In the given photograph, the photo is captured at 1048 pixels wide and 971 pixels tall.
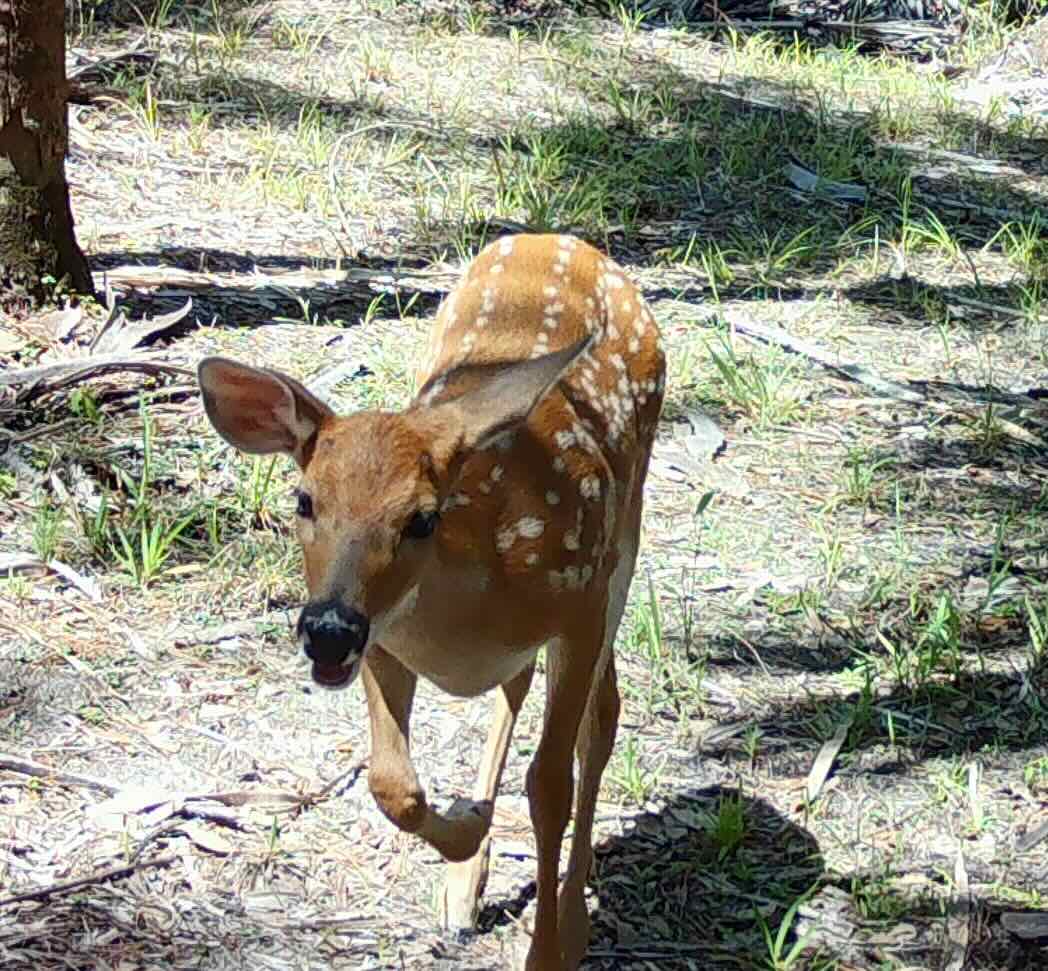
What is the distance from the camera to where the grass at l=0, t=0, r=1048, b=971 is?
4.65 metres

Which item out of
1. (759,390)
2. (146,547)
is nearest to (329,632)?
(146,547)

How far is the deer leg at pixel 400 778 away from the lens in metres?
3.89

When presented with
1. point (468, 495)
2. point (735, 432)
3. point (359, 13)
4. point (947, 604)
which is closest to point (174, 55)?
point (359, 13)

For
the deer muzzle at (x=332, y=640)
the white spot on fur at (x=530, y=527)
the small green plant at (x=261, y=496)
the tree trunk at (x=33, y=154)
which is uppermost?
the deer muzzle at (x=332, y=640)

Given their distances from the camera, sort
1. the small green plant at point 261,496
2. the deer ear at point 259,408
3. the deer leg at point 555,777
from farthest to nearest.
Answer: the small green plant at point 261,496
the deer leg at point 555,777
the deer ear at point 259,408

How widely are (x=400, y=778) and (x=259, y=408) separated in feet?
2.58

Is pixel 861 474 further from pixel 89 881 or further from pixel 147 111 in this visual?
pixel 147 111

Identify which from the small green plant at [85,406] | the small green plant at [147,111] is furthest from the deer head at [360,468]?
the small green plant at [147,111]

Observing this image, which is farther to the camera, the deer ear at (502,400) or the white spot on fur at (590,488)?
the white spot on fur at (590,488)

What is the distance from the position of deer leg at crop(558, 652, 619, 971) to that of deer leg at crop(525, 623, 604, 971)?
0.10 m

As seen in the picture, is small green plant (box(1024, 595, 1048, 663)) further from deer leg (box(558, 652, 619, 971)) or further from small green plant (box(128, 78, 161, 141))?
small green plant (box(128, 78, 161, 141))

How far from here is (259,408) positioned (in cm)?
373

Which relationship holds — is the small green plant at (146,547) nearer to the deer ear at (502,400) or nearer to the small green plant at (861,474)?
the deer ear at (502,400)

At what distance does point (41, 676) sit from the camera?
16.6 feet
